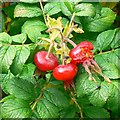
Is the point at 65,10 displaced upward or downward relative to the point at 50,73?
upward

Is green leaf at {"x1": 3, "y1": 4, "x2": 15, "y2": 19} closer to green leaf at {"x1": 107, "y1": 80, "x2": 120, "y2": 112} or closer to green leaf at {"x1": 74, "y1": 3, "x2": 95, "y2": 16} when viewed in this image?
green leaf at {"x1": 74, "y1": 3, "x2": 95, "y2": 16}

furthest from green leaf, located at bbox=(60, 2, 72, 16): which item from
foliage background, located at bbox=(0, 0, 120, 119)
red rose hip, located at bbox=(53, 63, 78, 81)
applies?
red rose hip, located at bbox=(53, 63, 78, 81)

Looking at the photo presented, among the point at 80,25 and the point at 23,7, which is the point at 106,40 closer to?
the point at 80,25

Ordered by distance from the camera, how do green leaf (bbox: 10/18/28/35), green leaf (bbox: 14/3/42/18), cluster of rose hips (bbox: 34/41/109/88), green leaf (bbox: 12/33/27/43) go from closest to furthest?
cluster of rose hips (bbox: 34/41/109/88)
green leaf (bbox: 12/33/27/43)
green leaf (bbox: 14/3/42/18)
green leaf (bbox: 10/18/28/35)

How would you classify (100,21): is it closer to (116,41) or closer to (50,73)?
(116,41)

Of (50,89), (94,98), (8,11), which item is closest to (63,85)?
(50,89)

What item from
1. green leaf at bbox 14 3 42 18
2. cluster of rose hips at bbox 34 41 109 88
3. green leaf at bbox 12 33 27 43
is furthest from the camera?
green leaf at bbox 14 3 42 18

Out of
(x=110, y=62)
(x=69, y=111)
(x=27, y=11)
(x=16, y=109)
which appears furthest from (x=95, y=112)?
(x=27, y=11)
